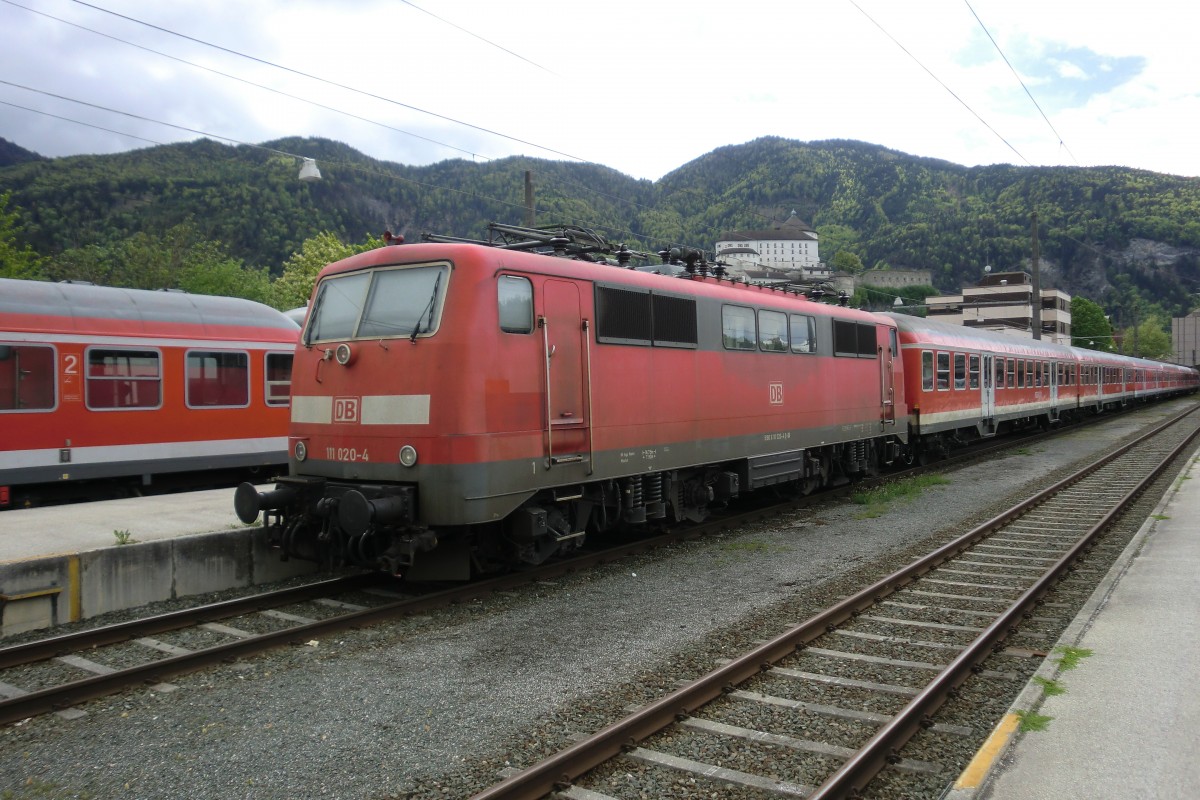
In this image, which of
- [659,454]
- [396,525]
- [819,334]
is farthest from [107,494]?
[819,334]

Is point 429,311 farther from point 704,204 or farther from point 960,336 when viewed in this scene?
point 704,204

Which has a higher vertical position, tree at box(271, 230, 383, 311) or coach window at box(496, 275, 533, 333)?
tree at box(271, 230, 383, 311)

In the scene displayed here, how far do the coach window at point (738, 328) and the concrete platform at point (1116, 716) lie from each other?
17.5ft

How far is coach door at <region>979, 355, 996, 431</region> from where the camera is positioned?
80.0ft

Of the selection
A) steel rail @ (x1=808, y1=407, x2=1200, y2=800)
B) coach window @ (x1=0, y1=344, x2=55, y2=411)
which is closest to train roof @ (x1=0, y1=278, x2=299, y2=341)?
coach window @ (x1=0, y1=344, x2=55, y2=411)

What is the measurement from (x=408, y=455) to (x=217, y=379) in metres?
8.22

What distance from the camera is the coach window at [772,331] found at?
40.3 ft

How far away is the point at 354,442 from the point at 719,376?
5.15m

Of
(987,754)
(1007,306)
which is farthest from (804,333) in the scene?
(1007,306)

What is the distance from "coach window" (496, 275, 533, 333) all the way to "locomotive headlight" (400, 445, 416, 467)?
4.64 feet

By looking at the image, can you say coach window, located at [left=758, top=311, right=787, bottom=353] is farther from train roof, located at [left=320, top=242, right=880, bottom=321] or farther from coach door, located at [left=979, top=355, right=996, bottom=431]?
coach door, located at [left=979, top=355, right=996, bottom=431]

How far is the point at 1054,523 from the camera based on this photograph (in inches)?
482

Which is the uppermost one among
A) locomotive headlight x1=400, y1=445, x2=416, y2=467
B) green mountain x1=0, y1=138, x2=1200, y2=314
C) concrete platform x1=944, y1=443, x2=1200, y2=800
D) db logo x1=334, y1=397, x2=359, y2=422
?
green mountain x1=0, y1=138, x2=1200, y2=314

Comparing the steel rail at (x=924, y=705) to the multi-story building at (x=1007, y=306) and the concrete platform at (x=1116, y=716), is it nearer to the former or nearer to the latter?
the concrete platform at (x=1116, y=716)
